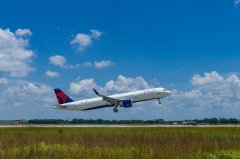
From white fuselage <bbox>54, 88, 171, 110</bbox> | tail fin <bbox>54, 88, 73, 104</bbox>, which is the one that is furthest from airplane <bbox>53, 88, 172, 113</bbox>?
tail fin <bbox>54, 88, 73, 104</bbox>

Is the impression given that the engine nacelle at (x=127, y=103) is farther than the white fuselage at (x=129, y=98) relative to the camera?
No

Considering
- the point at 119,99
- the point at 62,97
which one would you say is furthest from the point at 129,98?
the point at 62,97

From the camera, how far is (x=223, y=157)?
19.4 m

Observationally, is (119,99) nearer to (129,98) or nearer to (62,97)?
(129,98)

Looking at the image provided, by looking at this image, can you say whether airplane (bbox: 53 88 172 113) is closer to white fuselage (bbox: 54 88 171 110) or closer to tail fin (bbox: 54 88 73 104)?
white fuselage (bbox: 54 88 171 110)

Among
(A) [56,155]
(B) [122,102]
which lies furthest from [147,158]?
(B) [122,102]

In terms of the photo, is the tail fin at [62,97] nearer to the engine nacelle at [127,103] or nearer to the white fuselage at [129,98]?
the white fuselage at [129,98]

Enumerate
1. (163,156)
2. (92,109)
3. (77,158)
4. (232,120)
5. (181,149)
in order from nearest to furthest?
(77,158) < (163,156) < (181,149) < (92,109) < (232,120)

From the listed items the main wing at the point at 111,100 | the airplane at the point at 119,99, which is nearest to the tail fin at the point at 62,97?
the airplane at the point at 119,99

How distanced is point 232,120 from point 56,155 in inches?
6371

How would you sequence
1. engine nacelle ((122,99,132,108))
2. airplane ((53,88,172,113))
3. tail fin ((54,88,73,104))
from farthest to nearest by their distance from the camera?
tail fin ((54,88,73,104)), airplane ((53,88,172,113)), engine nacelle ((122,99,132,108))

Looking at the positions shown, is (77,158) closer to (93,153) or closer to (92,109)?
(93,153)

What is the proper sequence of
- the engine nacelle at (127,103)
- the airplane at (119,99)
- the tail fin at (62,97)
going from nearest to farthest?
the engine nacelle at (127,103), the airplane at (119,99), the tail fin at (62,97)

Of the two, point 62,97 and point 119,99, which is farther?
point 62,97
